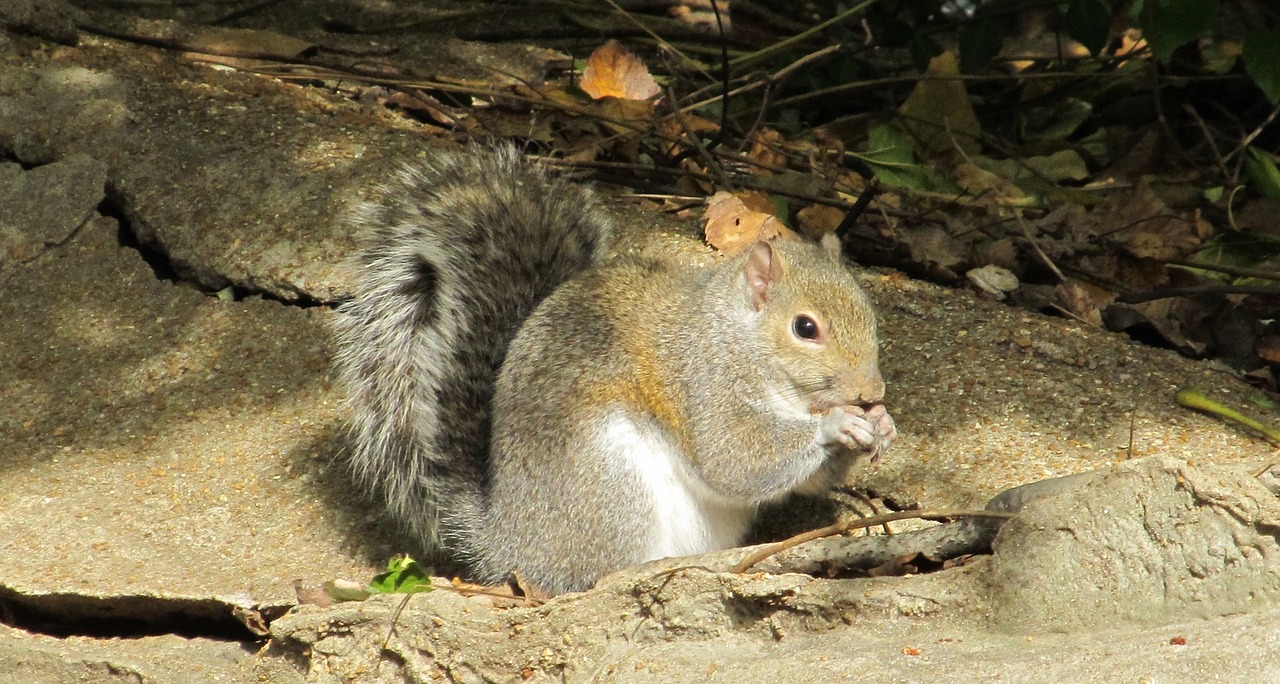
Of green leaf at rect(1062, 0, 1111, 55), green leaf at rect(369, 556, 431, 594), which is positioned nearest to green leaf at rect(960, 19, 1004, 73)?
green leaf at rect(1062, 0, 1111, 55)

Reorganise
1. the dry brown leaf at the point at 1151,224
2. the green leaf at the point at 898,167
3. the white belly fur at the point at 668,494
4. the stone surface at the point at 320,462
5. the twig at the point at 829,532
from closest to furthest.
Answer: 1. the stone surface at the point at 320,462
2. the twig at the point at 829,532
3. the white belly fur at the point at 668,494
4. the dry brown leaf at the point at 1151,224
5. the green leaf at the point at 898,167

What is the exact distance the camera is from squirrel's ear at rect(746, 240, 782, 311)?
2.53 m

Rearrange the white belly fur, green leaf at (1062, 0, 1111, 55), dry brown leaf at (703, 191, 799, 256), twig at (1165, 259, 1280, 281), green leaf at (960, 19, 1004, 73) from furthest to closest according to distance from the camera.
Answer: green leaf at (960, 19, 1004, 73) → green leaf at (1062, 0, 1111, 55) → dry brown leaf at (703, 191, 799, 256) → twig at (1165, 259, 1280, 281) → the white belly fur

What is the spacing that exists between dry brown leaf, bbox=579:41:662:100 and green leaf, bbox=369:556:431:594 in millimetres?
1854

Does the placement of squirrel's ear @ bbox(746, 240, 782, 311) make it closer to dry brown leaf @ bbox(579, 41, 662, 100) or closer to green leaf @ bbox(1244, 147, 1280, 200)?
dry brown leaf @ bbox(579, 41, 662, 100)

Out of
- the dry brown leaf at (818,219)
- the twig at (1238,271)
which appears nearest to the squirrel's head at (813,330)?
the dry brown leaf at (818,219)

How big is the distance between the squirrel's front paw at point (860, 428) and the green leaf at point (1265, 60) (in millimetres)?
1731

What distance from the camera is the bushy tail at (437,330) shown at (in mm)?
2658

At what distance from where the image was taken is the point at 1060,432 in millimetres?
2736

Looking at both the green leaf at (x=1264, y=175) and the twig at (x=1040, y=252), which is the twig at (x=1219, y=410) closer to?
the twig at (x=1040, y=252)

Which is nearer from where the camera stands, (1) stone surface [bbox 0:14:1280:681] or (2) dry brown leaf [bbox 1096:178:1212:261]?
(1) stone surface [bbox 0:14:1280:681]

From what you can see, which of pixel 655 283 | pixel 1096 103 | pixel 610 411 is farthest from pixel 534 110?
pixel 1096 103

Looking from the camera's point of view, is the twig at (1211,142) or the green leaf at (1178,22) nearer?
the green leaf at (1178,22)

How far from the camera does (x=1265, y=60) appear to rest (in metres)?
3.45
